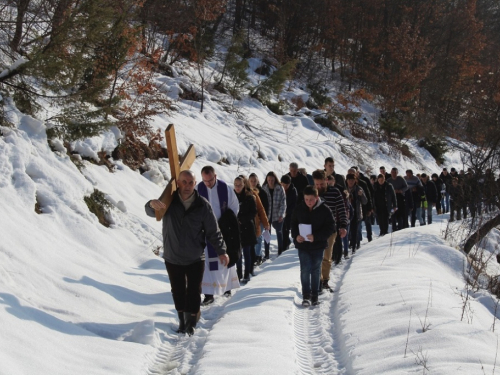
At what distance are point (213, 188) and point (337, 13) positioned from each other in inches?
1305

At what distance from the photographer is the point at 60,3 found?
31.6 feet

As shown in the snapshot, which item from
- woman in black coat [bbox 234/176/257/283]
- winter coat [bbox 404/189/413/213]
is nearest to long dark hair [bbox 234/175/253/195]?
woman in black coat [bbox 234/176/257/283]

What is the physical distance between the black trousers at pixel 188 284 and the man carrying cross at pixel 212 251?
108cm

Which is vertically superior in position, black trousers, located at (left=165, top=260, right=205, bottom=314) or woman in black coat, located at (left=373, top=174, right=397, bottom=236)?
woman in black coat, located at (left=373, top=174, right=397, bottom=236)

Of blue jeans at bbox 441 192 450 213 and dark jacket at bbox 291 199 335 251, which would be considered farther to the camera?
blue jeans at bbox 441 192 450 213

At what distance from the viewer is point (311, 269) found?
23.9 feet

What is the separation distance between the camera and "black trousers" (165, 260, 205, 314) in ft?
19.5

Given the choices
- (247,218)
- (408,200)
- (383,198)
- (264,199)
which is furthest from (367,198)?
(247,218)

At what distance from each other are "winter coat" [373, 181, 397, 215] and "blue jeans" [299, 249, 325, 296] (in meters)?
6.87

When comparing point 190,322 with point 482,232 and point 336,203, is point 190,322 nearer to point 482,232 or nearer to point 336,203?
point 336,203

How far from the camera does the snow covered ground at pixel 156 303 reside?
4672mm

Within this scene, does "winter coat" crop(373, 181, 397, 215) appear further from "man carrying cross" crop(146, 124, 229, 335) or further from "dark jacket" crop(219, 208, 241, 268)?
"man carrying cross" crop(146, 124, 229, 335)

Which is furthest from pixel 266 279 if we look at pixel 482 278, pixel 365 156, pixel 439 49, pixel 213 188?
pixel 439 49

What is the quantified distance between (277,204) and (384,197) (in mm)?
4181
